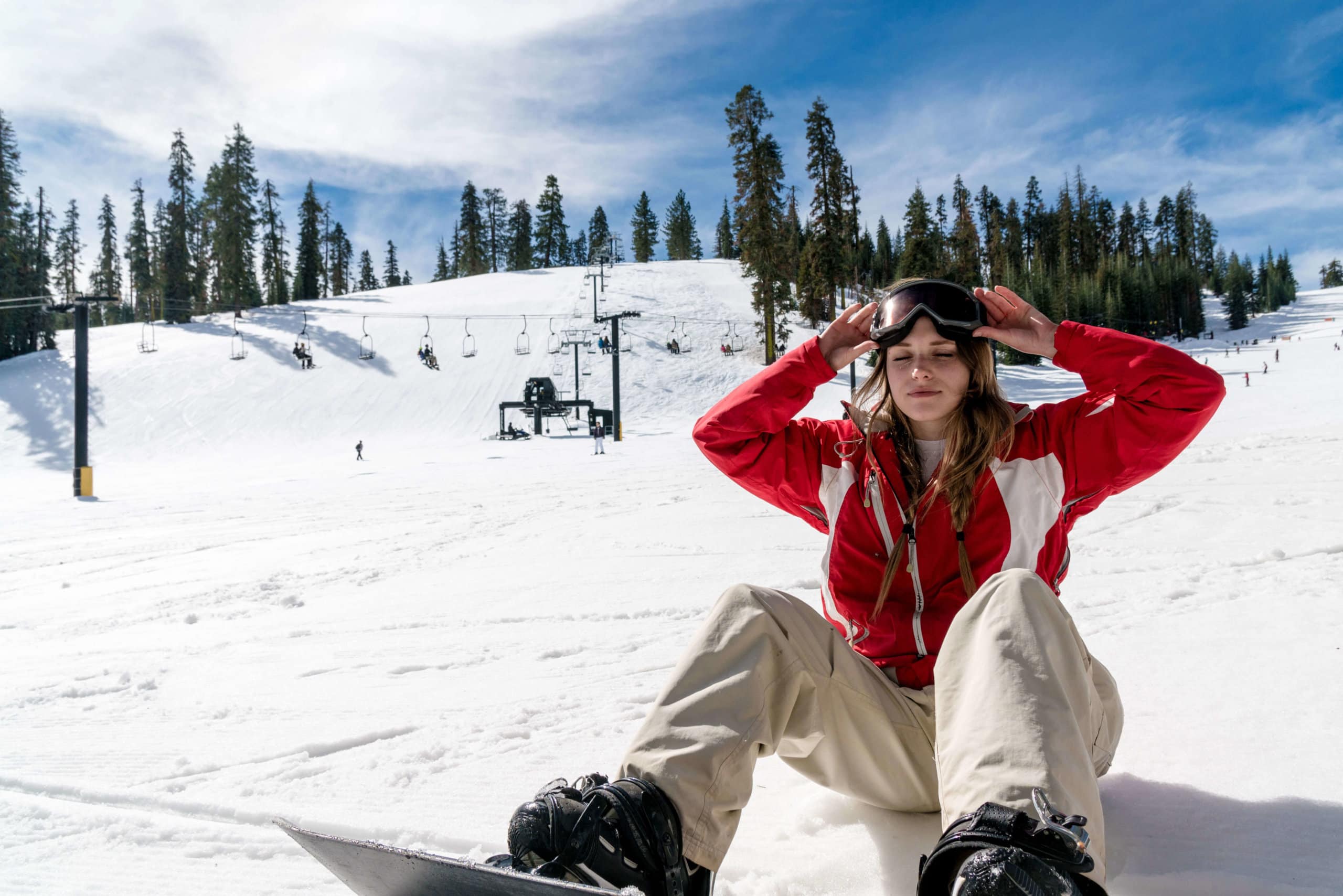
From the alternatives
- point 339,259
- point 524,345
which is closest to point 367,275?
point 339,259

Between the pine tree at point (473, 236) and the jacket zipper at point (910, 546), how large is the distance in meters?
70.2

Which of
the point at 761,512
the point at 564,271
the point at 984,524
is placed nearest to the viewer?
the point at 984,524

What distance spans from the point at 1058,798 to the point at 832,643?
52cm

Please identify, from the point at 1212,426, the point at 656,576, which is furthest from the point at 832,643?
the point at 1212,426

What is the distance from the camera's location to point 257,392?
30156 millimetres

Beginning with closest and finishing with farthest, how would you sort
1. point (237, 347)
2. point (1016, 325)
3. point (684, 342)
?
point (1016, 325) < point (237, 347) < point (684, 342)

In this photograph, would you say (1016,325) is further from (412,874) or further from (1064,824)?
(412,874)

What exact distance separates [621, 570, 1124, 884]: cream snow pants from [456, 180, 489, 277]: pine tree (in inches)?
2778

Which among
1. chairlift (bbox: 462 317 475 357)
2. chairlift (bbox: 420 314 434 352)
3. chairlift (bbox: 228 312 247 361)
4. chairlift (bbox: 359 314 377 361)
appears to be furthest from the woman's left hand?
chairlift (bbox: 228 312 247 361)

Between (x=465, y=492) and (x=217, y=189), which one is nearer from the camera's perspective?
(x=465, y=492)

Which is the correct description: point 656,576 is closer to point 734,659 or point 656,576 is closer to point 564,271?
point 734,659

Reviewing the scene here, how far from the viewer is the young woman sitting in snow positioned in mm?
1254

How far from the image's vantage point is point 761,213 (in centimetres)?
3766

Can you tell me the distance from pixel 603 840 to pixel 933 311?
152 cm
